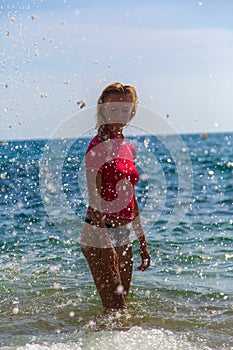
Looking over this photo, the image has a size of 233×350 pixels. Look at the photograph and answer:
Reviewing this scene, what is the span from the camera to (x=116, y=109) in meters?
5.04

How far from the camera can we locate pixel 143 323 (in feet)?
17.6

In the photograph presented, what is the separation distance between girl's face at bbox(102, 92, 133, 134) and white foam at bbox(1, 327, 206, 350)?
172cm

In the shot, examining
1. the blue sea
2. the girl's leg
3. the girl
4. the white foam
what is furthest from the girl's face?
the white foam

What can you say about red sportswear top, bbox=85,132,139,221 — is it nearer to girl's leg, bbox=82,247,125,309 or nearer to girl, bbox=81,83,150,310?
girl, bbox=81,83,150,310

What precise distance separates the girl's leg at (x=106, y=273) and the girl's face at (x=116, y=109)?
3.44 ft

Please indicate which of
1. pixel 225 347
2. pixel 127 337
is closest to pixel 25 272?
pixel 127 337

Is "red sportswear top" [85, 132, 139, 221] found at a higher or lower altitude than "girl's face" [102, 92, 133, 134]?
lower

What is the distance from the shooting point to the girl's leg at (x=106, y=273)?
4930 millimetres

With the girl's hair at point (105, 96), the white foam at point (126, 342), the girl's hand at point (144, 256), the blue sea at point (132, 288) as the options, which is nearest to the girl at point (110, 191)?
the girl's hair at point (105, 96)

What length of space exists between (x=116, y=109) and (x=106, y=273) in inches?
55.0

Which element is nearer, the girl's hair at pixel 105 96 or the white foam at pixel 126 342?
the white foam at pixel 126 342

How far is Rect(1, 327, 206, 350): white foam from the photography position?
15.2 feet

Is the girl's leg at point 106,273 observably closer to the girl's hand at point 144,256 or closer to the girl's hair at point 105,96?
the girl's hand at point 144,256

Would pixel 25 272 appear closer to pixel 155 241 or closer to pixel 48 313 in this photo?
pixel 48 313
